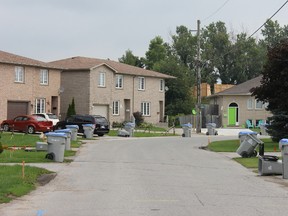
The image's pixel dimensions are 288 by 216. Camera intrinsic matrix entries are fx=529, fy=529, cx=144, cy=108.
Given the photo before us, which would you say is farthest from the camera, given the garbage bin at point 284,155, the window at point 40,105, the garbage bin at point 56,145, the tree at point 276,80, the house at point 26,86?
the window at point 40,105

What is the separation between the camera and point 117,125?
53656mm

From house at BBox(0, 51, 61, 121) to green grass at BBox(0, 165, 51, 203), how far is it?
1097 inches

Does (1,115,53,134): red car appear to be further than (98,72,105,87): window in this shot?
No

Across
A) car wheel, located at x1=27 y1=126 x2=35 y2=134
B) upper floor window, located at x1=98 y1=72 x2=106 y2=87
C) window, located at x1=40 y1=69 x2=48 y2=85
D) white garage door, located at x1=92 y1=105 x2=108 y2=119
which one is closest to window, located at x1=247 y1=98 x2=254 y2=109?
white garage door, located at x1=92 y1=105 x2=108 y2=119

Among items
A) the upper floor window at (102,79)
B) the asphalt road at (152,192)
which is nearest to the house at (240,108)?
the upper floor window at (102,79)

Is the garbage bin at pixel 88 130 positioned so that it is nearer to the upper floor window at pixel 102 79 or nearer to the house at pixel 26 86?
the house at pixel 26 86

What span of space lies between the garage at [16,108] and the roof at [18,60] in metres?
3.42

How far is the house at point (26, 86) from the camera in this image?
43.9m

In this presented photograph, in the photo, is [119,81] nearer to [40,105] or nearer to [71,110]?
[71,110]

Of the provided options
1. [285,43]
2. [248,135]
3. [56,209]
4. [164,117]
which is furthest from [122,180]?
[164,117]

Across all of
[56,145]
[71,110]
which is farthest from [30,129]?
[56,145]

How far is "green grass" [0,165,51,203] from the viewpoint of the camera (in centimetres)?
1208

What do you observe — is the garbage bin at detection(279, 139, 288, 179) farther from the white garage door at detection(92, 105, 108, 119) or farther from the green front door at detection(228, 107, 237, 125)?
the green front door at detection(228, 107, 237, 125)

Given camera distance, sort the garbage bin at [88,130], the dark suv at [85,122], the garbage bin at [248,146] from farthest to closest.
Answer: the dark suv at [85,122] < the garbage bin at [88,130] < the garbage bin at [248,146]
